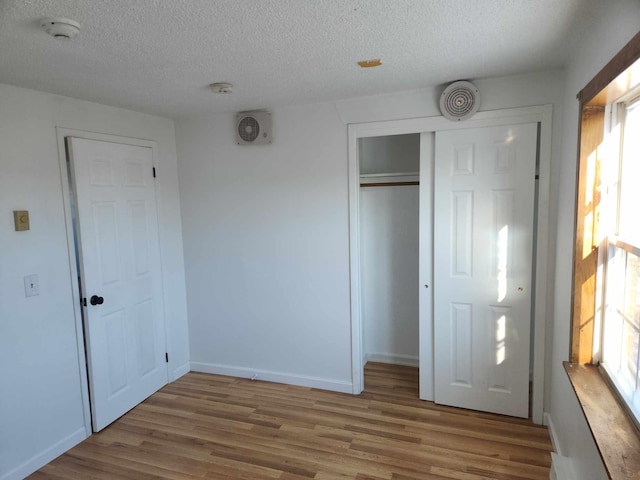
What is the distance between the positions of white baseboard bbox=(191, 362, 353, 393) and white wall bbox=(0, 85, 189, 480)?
1130 millimetres

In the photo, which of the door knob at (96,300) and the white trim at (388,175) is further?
the white trim at (388,175)

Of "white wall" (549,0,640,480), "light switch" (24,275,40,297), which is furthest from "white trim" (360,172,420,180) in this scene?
"light switch" (24,275,40,297)

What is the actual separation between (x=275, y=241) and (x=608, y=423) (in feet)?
8.00

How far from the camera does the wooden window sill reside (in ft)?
4.08

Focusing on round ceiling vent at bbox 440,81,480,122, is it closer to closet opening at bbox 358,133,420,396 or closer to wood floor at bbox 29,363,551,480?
closet opening at bbox 358,133,420,396

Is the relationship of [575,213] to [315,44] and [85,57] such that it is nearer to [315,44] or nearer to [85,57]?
[315,44]

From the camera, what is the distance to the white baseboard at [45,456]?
2318mm

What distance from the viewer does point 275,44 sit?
1861 mm

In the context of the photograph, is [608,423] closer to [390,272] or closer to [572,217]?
[572,217]

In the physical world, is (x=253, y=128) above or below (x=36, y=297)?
above

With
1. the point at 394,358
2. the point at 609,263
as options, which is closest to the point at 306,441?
the point at 394,358

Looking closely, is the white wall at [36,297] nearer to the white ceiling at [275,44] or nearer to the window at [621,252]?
the white ceiling at [275,44]

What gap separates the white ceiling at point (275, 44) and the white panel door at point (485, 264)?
1.72 ft

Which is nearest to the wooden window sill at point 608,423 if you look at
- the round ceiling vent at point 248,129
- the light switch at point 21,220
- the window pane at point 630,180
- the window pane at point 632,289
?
the window pane at point 632,289
